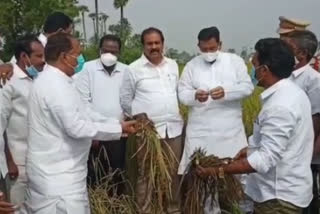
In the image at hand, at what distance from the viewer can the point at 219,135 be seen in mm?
5273

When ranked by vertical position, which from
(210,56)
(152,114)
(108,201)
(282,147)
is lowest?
(108,201)

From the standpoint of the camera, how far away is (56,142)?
3.76 metres

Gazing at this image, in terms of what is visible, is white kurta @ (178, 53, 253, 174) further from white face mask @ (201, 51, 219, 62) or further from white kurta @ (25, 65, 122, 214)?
white kurta @ (25, 65, 122, 214)

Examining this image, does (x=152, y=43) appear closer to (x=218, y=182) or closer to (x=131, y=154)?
(x=131, y=154)

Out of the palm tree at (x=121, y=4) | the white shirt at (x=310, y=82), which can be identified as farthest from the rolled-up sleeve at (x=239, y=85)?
the palm tree at (x=121, y=4)

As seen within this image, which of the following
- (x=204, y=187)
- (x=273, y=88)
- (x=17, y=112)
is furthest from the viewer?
(x=17, y=112)

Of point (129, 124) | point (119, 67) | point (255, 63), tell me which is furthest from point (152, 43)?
point (255, 63)

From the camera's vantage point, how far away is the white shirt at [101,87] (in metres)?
5.76

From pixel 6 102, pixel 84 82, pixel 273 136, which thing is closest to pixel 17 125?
pixel 6 102

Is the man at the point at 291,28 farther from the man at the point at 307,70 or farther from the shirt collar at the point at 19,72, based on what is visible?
the shirt collar at the point at 19,72

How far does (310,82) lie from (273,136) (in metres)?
1.64

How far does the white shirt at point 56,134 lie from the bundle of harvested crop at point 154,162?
0.87 m

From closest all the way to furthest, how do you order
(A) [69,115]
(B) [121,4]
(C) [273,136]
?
(C) [273,136] < (A) [69,115] < (B) [121,4]

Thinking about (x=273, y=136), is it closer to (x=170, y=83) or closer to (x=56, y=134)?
(x=56, y=134)
